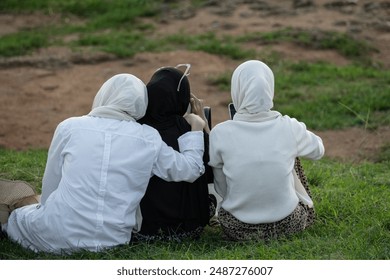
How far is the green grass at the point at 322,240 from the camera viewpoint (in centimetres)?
484

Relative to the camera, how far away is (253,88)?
4.95 metres

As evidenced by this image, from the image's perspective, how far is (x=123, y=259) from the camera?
483cm

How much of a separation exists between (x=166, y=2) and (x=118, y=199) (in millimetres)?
9215

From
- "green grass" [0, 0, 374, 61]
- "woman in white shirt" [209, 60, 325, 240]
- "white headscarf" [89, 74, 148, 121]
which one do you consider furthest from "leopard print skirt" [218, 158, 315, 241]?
"green grass" [0, 0, 374, 61]

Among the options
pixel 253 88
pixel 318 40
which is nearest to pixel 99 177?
pixel 253 88

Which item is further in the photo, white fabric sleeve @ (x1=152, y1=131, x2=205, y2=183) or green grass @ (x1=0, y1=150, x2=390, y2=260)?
white fabric sleeve @ (x1=152, y1=131, x2=205, y2=183)

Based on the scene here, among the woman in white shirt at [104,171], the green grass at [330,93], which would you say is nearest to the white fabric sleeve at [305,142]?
the woman in white shirt at [104,171]

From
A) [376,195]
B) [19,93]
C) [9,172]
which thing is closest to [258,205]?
[376,195]

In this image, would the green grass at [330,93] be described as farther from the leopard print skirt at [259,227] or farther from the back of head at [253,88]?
the back of head at [253,88]

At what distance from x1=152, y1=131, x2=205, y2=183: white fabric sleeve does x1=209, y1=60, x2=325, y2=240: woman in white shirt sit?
10 centimetres

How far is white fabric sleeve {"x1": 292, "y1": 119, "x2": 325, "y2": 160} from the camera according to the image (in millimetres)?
5059

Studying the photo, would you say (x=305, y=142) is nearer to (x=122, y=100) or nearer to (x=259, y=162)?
(x=259, y=162)

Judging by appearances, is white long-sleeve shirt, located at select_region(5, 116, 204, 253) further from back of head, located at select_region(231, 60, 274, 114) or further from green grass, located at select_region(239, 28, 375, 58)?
green grass, located at select_region(239, 28, 375, 58)

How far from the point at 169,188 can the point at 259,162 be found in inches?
21.2
